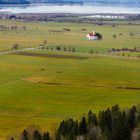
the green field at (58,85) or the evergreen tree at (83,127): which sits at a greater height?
the evergreen tree at (83,127)

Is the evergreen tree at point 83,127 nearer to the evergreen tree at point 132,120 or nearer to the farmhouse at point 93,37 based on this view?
the evergreen tree at point 132,120

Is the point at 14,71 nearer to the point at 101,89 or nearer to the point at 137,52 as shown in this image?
the point at 101,89

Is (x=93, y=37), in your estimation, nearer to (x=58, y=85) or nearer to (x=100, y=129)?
(x=58, y=85)

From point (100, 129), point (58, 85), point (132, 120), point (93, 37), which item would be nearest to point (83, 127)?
point (100, 129)

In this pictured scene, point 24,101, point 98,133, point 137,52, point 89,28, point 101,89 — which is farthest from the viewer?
point 89,28

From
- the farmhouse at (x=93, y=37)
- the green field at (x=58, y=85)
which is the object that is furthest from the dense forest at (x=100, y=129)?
the farmhouse at (x=93, y=37)

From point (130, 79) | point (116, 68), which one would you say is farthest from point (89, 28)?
point (130, 79)
